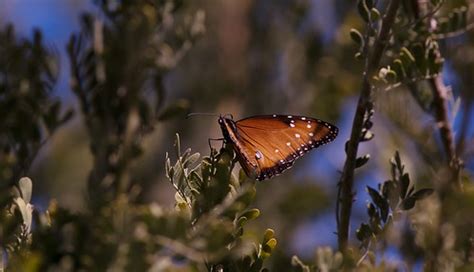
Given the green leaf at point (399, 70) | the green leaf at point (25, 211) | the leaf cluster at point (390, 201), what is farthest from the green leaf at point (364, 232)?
the green leaf at point (25, 211)

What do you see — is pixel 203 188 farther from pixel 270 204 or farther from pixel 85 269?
pixel 270 204

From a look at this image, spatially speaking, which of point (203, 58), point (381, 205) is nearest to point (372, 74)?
point (381, 205)

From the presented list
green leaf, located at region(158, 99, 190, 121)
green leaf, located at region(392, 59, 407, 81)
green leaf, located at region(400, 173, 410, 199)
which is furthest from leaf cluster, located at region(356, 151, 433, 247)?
green leaf, located at region(158, 99, 190, 121)

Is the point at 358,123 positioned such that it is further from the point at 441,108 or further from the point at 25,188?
the point at 25,188

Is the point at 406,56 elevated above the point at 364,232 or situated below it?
above

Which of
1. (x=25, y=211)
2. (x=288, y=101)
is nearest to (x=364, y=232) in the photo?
(x=25, y=211)

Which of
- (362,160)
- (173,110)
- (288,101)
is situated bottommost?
(362,160)
